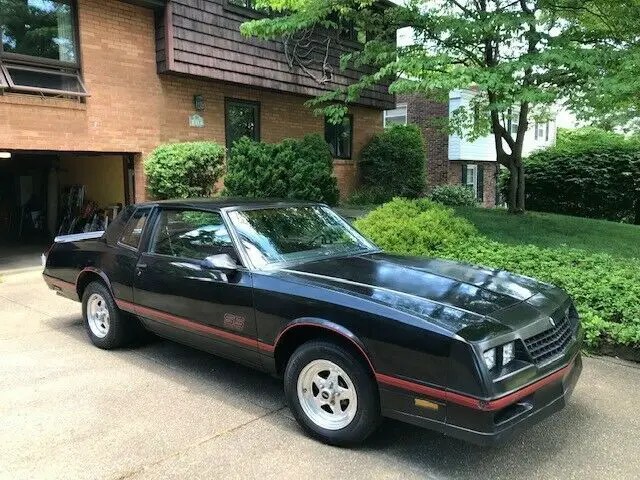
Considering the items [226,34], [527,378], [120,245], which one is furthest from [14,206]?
[527,378]

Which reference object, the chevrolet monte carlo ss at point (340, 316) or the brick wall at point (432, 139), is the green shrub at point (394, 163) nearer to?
the brick wall at point (432, 139)

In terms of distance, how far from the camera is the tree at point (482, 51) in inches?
290

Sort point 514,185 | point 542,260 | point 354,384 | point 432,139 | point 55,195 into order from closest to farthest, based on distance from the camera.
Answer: point 354,384, point 542,260, point 514,185, point 55,195, point 432,139

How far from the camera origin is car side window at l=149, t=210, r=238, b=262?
4170mm

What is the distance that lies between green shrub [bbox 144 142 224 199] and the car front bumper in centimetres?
780

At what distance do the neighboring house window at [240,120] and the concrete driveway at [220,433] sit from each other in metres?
8.06

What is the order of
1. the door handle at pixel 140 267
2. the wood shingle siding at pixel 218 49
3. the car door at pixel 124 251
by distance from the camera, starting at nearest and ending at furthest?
1. the door handle at pixel 140 267
2. the car door at pixel 124 251
3. the wood shingle siding at pixel 218 49

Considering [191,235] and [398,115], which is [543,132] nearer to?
[398,115]

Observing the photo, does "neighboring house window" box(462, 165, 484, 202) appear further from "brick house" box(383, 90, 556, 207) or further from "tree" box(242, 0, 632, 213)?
"tree" box(242, 0, 632, 213)

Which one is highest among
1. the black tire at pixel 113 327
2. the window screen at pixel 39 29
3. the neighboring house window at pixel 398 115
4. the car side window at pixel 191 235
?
the neighboring house window at pixel 398 115

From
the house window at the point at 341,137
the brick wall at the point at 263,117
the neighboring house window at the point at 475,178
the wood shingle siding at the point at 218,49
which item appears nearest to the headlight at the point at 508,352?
the wood shingle siding at the point at 218,49

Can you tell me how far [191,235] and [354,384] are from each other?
1971 millimetres

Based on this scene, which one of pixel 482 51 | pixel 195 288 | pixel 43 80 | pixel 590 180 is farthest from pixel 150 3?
pixel 590 180

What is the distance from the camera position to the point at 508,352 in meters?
2.94
